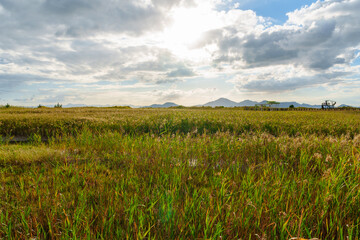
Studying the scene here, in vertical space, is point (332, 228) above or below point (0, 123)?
below

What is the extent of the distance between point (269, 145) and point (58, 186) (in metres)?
4.41

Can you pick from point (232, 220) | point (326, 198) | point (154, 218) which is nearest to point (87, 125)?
point (154, 218)

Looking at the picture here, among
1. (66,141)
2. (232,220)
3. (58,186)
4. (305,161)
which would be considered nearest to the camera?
(232,220)

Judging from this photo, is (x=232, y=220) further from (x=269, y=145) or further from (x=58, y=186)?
(x=269, y=145)

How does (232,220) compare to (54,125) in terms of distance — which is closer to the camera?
(232,220)

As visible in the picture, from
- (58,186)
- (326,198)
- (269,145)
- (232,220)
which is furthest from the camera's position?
(269,145)

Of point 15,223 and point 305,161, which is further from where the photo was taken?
point 305,161

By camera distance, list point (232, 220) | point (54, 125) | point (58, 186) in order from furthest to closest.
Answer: point (54, 125)
point (58, 186)
point (232, 220)

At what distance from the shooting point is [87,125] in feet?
24.9

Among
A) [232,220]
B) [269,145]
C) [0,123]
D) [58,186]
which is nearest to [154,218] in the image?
[232,220]

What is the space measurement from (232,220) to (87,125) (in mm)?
7140

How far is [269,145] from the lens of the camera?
4754 mm

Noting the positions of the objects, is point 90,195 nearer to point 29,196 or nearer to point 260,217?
point 29,196

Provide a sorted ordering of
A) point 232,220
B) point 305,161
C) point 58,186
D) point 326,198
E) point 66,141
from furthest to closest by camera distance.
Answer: point 66,141 < point 305,161 < point 58,186 < point 326,198 < point 232,220
